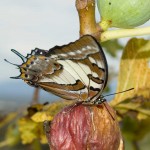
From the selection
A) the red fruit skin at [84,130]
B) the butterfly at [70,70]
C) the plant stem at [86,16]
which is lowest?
the red fruit skin at [84,130]

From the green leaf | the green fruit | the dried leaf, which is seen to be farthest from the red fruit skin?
the green leaf

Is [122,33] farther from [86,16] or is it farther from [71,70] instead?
[71,70]

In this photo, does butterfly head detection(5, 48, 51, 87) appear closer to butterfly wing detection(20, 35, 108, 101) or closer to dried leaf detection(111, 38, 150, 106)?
butterfly wing detection(20, 35, 108, 101)

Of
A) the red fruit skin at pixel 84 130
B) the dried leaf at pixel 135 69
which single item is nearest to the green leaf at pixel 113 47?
the dried leaf at pixel 135 69

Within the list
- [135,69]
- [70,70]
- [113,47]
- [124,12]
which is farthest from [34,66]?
[113,47]

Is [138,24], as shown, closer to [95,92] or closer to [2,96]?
[95,92]

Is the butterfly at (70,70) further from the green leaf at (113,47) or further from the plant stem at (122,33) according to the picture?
the green leaf at (113,47)
